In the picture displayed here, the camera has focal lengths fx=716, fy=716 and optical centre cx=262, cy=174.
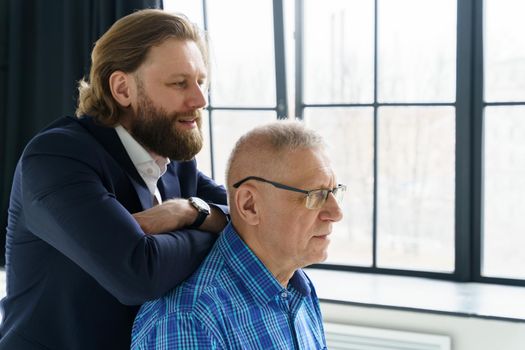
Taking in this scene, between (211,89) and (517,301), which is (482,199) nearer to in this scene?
(517,301)

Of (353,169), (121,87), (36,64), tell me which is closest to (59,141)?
(121,87)

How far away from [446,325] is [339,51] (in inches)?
56.2

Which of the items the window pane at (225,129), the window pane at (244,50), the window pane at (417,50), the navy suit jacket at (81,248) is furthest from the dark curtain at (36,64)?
the navy suit jacket at (81,248)

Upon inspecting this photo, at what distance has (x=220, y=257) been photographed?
66.1 inches

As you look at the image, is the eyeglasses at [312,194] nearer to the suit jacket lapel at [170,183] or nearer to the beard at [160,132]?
the beard at [160,132]

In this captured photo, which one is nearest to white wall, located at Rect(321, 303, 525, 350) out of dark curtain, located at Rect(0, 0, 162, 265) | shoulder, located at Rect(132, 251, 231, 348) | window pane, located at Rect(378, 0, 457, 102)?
window pane, located at Rect(378, 0, 457, 102)

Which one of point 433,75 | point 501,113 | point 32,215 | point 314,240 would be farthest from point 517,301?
point 32,215

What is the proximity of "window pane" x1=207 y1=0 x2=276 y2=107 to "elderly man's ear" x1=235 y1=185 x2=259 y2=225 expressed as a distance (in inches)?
82.7

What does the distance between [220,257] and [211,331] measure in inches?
8.1

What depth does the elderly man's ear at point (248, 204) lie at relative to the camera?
5.47 ft

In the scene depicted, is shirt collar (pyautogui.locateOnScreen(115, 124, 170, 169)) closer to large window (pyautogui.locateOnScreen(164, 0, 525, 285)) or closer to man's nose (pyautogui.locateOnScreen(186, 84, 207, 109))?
man's nose (pyautogui.locateOnScreen(186, 84, 207, 109))

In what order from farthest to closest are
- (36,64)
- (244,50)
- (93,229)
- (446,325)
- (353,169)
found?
(36,64) < (244,50) < (353,169) < (446,325) < (93,229)

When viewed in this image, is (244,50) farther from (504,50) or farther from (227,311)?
(227,311)

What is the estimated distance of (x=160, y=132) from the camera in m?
1.76
